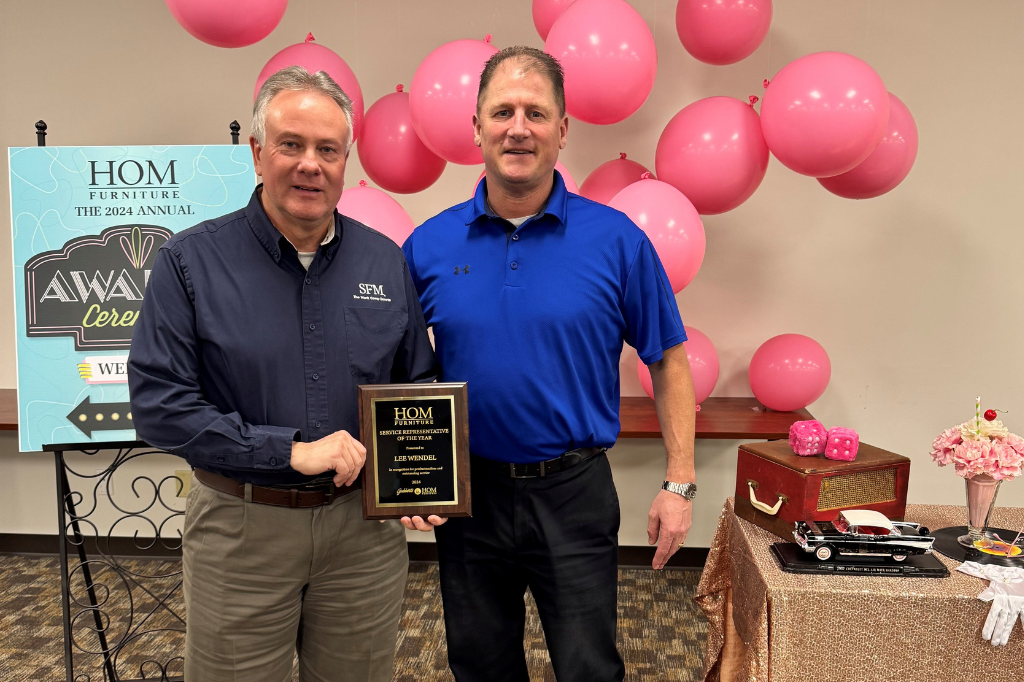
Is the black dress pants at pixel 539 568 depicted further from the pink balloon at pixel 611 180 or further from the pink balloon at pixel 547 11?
the pink balloon at pixel 547 11

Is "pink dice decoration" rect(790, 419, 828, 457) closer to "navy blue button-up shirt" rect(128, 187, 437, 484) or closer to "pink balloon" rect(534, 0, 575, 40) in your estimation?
"navy blue button-up shirt" rect(128, 187, 437, 484)

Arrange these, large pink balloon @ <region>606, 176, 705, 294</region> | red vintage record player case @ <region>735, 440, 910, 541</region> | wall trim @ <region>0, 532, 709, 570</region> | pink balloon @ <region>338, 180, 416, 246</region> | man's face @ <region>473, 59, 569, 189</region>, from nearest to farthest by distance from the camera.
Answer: man's face @ <region>473, 59, 569, 189</region> < red vintage record player case @ <region>735, 440, 910, 541</region> < large pink balloon @ <region>606, 176, 705, 294</region> < pink balloon @ <region>338, 180, 416, 246</region> < wall trim @ <region>0, 532, 709, 570</region>

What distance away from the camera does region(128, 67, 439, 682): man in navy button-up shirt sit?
1.41 meters

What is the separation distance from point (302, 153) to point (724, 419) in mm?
2250

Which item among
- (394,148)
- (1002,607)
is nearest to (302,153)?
(394,148)

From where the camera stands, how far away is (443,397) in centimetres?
151

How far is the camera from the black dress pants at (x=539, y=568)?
5.66ft

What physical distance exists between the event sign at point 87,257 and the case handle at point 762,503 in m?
1.76

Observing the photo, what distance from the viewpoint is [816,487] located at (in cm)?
198

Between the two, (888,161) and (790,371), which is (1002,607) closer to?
(790,371)

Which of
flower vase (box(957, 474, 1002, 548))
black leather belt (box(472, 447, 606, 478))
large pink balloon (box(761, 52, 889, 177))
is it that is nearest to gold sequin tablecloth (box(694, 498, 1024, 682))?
flower vase (box(957, 474, 1002, 548))

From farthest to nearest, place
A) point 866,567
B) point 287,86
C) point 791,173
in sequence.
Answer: point 791,173 < point 866,567 < point 287,86

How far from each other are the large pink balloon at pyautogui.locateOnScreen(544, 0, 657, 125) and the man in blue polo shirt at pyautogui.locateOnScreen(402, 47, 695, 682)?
65 cm

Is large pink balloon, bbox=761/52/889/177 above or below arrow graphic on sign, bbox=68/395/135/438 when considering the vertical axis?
above
